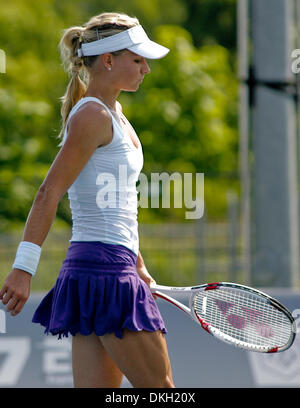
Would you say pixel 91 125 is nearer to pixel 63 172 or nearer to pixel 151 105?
pixel 63 172

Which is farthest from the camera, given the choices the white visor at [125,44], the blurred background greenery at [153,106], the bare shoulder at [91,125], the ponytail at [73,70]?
the blurred background greenery at [153,106]

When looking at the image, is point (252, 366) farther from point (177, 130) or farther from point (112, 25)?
point (177, 130)

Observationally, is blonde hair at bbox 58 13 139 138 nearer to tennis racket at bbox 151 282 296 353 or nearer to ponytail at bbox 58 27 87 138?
ponytail at bbox 58 27 87 138

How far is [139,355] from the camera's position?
2.53m

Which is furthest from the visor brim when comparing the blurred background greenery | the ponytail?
the blurred background greenery

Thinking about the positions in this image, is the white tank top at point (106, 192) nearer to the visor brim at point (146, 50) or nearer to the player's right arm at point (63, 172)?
the player's right arm at point (63, 172)

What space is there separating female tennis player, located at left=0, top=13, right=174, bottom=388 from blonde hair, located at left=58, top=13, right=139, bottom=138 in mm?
21

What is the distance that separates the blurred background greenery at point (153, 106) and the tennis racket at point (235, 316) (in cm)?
1056

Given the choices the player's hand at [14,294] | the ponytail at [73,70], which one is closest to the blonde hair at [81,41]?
the ponytail at [73,70]

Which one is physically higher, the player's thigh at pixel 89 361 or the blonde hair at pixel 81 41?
the blonde hair at pixel 81 41

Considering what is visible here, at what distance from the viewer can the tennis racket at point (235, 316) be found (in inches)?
116

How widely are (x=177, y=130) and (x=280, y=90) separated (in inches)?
379

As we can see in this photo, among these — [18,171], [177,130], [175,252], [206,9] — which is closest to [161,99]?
[177,130]
